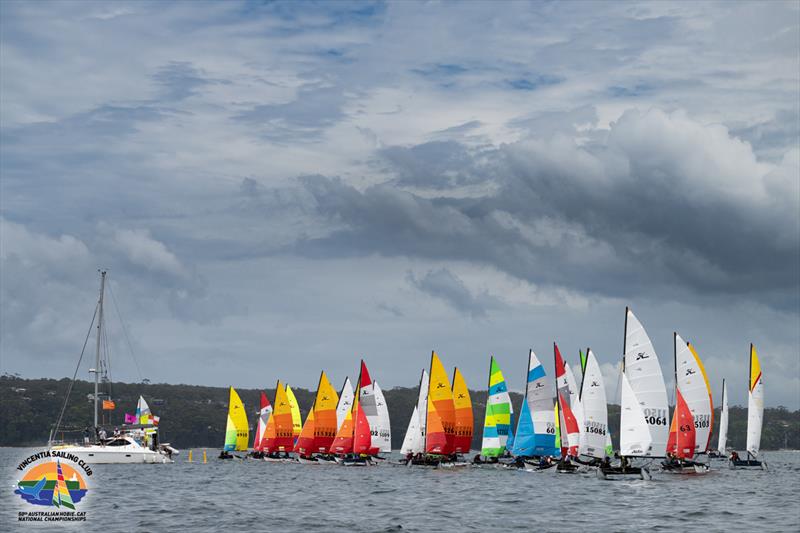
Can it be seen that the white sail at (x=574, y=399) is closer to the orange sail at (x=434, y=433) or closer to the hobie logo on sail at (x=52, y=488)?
the orange sail at (x=434, y=433)

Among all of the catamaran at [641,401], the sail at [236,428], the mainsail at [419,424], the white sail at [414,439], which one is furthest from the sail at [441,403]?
the sail at [236,428]

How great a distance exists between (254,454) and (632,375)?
63070 millimetres

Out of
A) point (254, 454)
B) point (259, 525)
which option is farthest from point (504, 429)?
point (259, 525)

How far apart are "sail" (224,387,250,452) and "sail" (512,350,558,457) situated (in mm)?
49754

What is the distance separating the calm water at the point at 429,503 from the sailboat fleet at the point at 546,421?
126 inches

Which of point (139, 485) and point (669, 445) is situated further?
point (669, 445)

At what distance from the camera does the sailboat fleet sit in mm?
80000

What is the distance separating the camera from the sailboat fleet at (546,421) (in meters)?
80.0

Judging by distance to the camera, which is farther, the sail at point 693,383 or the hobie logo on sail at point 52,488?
the sail at point 693,383

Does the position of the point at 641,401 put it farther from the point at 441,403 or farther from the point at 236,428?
the point at 236,428

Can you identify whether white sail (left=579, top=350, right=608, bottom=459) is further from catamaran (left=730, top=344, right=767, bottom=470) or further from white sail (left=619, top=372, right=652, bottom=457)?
catamaran (left=730, top=344, right=767, bottom=470)

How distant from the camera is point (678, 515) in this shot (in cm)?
5491

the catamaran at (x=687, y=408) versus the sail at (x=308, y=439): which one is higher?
the catamaran at (x=687, y=408)

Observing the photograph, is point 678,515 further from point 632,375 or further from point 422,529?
point 632,375
